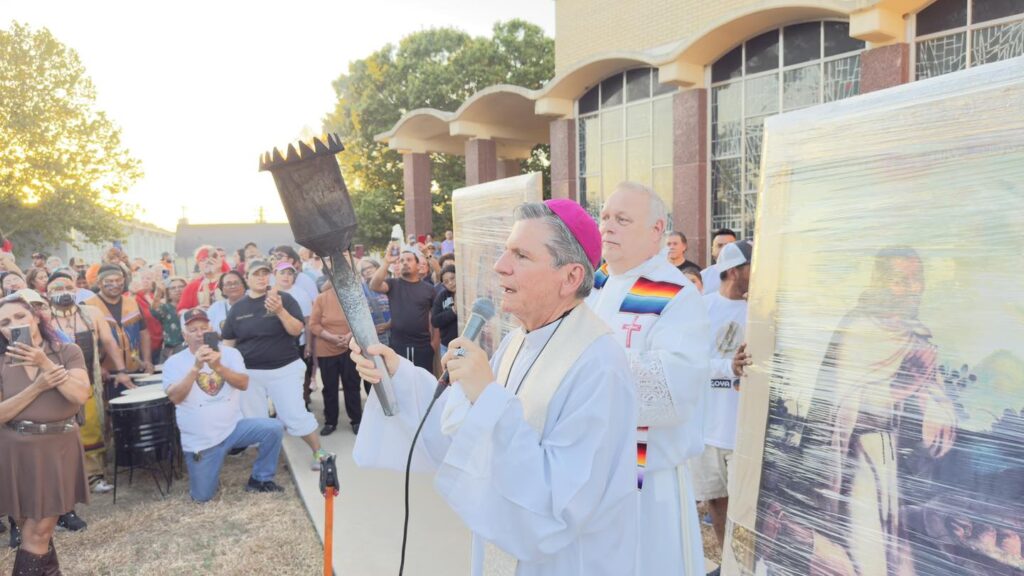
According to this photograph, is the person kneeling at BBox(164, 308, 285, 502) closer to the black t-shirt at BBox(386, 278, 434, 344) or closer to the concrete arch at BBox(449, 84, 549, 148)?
the black t-shirt at BBox(386, 278, 434, 344)

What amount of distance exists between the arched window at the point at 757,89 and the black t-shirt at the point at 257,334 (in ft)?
29.9

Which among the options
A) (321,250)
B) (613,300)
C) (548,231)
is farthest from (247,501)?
(548,231)

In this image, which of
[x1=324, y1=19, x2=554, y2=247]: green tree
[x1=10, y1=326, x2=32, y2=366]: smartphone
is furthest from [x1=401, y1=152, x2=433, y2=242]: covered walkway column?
[x1=10, y1=326, x2=32, y2=366]: smartphone

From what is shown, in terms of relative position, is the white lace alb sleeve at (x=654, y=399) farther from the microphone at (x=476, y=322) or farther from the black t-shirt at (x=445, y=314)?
the black t-shirt at (x=445, y=314)

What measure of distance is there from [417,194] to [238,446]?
1618 centimetres

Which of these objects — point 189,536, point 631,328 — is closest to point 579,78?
point 189,536

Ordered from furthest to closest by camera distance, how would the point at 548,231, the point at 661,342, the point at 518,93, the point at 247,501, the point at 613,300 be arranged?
the point at 518,93
the point at 247,501
the point at 613,300
the point at 661,342
the point at 548,231

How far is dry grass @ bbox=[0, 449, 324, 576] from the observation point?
4875mm

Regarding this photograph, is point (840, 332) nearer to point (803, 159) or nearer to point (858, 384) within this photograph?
point (858, 384)

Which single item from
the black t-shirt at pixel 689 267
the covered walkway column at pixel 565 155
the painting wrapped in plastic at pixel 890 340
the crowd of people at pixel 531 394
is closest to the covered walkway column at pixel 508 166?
the covered walkway column at pixel 565 155

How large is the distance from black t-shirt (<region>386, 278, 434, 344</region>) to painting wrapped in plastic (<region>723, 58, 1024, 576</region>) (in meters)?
5.12

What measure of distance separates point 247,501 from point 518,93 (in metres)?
13.0

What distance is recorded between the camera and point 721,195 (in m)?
14.1

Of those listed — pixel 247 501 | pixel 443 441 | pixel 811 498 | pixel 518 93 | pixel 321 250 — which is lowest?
pixel 247 501
